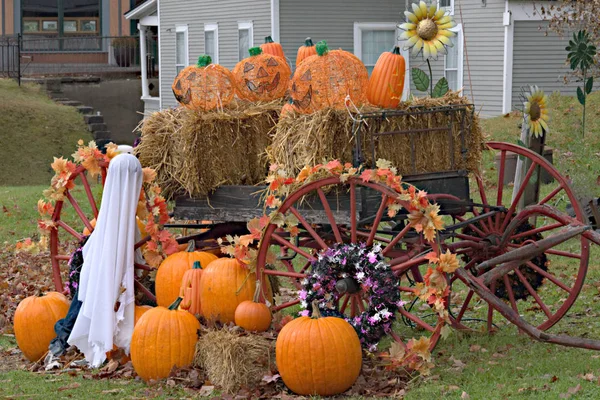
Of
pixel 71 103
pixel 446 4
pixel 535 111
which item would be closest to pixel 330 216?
pixel 535 111

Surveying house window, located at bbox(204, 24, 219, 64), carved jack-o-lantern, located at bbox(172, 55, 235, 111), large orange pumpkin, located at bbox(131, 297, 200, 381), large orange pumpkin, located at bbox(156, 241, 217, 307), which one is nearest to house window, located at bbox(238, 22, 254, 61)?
house window, located at bbox(204, 24, 219, 64)

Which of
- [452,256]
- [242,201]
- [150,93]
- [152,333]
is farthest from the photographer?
[150,93]

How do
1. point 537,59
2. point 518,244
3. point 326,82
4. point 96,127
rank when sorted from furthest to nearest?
point 96,127, point 537,59, point 518,244, point 326,82

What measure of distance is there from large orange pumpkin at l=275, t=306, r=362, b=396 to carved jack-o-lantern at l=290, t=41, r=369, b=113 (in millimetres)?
1668

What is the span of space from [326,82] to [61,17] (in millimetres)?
30191

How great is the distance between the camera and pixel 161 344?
632cm

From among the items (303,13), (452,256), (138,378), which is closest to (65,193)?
(138,378)

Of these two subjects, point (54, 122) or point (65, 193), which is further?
point (54, 122)

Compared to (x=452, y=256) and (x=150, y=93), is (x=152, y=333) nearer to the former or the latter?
(x=452, y=256)

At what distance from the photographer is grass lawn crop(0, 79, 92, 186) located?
70.8 feet

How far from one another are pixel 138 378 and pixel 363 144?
7.47 feet

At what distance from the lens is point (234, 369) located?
19.8 feet

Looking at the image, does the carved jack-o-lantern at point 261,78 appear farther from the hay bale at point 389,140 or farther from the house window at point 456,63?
the house window at point 456,63

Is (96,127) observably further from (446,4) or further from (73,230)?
(73,230)
